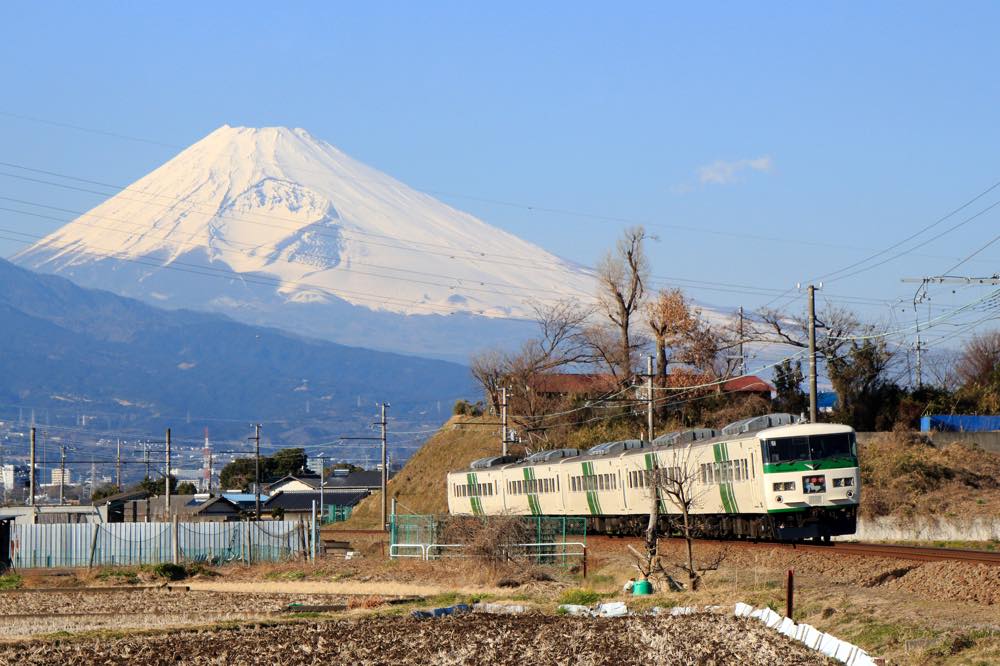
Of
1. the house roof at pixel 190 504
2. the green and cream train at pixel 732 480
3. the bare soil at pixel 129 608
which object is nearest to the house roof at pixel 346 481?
the house roof at pixel 190 504

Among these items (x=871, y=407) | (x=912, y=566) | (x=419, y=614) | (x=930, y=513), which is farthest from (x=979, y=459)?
(x=419, y=614)

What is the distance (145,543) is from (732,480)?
22.8 meters

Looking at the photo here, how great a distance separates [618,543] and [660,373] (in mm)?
35609

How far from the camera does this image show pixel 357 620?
26.1 meters

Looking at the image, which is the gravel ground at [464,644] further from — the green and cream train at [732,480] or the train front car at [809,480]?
the train front car at [809,480]

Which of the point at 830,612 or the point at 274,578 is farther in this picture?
the point at 274,578

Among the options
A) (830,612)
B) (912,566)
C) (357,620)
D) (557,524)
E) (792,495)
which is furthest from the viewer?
(557,524)

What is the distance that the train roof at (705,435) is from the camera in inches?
1436

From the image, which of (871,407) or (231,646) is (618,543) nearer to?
(231,646)

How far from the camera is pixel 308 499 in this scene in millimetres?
105625

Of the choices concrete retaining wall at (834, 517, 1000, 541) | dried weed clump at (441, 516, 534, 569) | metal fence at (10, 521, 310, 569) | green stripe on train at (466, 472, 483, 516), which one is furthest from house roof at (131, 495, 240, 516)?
concrete retaining wall at (834, 517, 1000, 541)

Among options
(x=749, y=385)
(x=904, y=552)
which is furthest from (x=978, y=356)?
(x=904, y=552)

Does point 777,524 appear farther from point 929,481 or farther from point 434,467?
point 434,467

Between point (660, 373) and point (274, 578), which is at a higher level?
point (660, 373)
